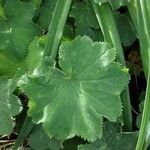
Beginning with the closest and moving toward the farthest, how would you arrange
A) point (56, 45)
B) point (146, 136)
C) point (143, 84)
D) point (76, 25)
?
point (146, 136)
point (56, 45)
point (76, 25)
point (143, 84)

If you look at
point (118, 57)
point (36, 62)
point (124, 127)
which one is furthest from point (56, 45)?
point (124, 127)

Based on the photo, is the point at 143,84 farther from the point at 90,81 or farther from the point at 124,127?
the point at 90,81

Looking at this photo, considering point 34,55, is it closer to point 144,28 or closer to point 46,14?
point 46,14

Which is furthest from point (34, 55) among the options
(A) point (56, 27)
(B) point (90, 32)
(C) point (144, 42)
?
(C) point (144, 42)

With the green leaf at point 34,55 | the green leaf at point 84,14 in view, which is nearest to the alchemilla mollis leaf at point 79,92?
the green leaf at point 34,55

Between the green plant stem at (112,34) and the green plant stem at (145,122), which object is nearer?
the green plant stem at (145,122)

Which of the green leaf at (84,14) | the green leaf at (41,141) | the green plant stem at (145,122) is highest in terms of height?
the green leaf at (84,14)

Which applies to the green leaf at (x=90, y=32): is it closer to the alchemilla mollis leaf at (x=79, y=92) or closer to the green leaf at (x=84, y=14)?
the green leaf at (x=84, y=14)
